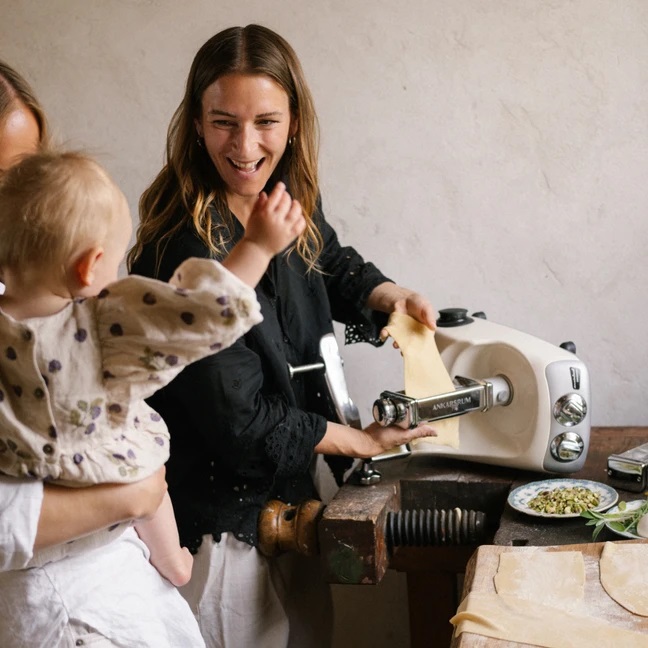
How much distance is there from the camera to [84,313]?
1.12m

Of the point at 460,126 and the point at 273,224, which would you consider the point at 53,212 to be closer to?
the point at 273,224

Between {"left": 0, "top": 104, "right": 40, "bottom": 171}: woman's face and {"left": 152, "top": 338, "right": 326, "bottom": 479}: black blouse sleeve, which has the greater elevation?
{"left": 0, "top": 104, "right": 40, "bottom": 171}: woman's face

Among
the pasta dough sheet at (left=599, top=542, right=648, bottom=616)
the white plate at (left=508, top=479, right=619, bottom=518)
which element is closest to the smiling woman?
the white plate at (left=508, top=479, right=619, bottom=518)

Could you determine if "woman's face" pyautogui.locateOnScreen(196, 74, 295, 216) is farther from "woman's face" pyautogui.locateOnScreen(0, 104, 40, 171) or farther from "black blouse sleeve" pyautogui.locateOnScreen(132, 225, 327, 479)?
"woman's face" pyautogui.locateOnScreen(0, 104, 40, 171)

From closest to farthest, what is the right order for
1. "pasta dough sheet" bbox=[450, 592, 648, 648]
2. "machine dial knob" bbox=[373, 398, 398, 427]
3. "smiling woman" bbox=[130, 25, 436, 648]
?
"pasta dough sheet" bbox=[450, 592, 648, 648], "smiling woman" bbox=[130, 25, 436, 648], "machine dial knob" bbox=[373, 398, 398, 427]

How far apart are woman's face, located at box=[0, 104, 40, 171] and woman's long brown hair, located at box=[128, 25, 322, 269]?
1.03ft

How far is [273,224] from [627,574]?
30.4 inches

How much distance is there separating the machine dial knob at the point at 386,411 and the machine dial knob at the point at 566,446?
34 cm

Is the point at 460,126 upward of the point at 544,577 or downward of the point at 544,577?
upward

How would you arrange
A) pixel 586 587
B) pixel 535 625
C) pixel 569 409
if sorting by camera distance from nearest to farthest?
pixel 535 625
pixel 586 587
pixel 569 409

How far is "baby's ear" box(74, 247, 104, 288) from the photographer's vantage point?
111cm

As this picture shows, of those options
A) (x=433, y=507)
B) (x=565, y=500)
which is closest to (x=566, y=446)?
(x=565, y=500)

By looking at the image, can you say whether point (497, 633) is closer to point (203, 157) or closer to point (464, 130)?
point (203, 157)

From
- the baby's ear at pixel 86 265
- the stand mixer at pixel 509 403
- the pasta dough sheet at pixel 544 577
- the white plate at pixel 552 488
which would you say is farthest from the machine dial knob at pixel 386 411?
the baby's ear at pixel 86 265
